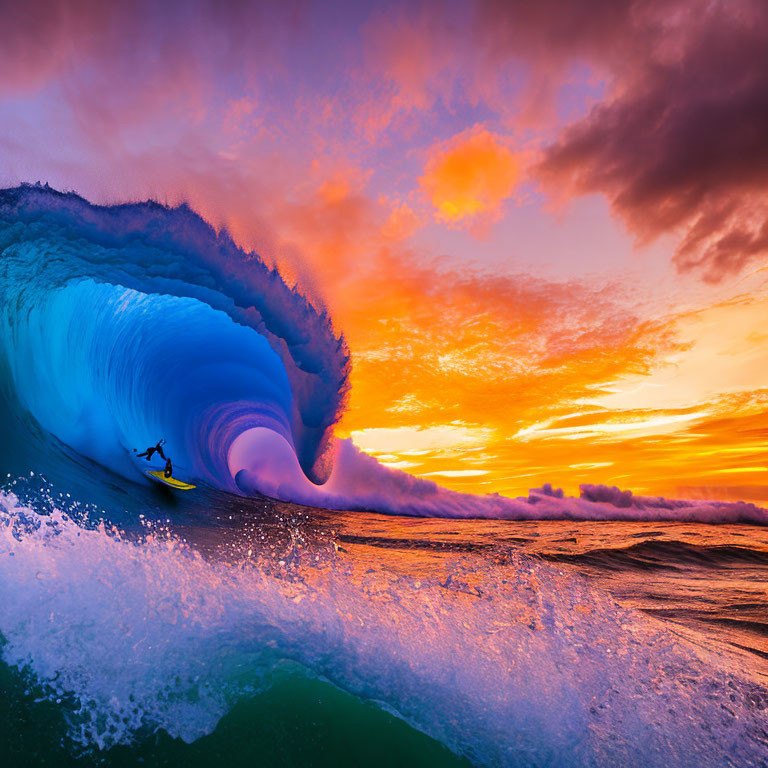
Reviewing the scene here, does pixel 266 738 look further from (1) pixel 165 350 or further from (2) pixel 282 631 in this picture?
(1) pixel 165 350

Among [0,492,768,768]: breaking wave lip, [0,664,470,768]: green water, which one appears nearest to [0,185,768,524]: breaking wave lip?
[0,492,768,768]: breaking wave lip

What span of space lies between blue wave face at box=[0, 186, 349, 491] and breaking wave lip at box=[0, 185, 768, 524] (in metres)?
0.03

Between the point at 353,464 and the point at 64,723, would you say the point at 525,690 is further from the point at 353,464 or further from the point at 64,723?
the point at 353,464

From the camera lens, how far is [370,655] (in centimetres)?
300

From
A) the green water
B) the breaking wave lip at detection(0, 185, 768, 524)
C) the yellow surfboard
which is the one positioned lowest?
the green water

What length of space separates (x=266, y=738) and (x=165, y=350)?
11152 mm

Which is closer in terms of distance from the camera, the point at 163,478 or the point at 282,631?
the point at 282,631

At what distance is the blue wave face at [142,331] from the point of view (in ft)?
23.8

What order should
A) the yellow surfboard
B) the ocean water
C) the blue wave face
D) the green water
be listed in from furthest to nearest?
the yellow surfboard → the blue wave face → the ocean water → the green water

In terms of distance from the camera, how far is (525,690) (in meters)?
2.84

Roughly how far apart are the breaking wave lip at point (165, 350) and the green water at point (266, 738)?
6.54m

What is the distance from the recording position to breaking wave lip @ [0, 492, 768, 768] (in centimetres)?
244

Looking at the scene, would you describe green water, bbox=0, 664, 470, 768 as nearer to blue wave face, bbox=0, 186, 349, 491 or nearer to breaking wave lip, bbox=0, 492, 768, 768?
breaking wave lip, bbox=0, 492, 768, 768

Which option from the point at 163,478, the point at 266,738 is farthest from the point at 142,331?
the point at 266,738
